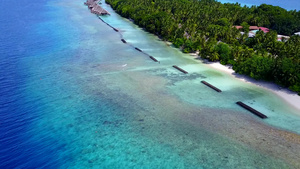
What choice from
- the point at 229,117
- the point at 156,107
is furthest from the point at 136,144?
the point at 229,117

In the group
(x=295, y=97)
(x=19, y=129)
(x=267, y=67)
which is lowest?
(x=19, y=129)

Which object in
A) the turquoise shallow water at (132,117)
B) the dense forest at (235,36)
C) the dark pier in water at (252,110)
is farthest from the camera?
the dense forest at (235,36)

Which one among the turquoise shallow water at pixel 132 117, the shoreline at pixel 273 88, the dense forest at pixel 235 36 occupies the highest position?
the dense forest at pixel 235 36

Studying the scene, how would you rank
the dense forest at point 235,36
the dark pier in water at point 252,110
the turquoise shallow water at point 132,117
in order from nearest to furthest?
the turquoise shallow water at point 132,117 → the dark pier in water at point 252,110 → the dense forest at point 235,36

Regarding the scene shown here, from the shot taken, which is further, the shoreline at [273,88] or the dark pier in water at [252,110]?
the shoreline at [273,88]

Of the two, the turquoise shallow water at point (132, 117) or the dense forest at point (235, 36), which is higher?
the dense forest at point (235, 36)

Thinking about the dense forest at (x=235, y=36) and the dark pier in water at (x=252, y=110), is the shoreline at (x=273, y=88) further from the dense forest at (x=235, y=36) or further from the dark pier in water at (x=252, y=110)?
the dark pier in water at (x=252, y=110)

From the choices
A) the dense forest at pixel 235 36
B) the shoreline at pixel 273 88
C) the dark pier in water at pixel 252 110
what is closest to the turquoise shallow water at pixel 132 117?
the dark pier in water at pixel 252 110

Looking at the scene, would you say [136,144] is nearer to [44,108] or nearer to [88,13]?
[44,108]

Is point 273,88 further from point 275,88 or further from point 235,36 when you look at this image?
point 235,36
